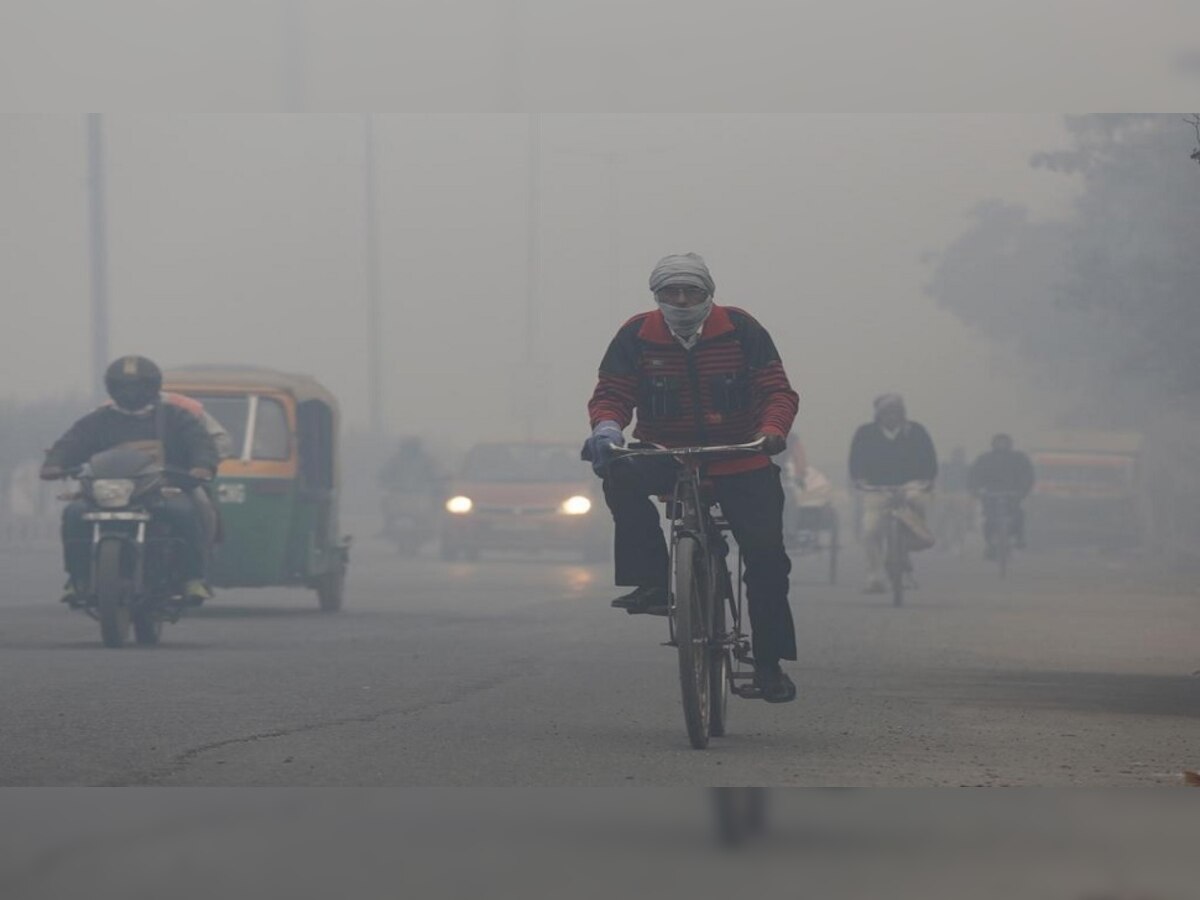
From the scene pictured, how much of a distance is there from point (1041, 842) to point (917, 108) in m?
7.78

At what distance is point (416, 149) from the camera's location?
66.7 ft

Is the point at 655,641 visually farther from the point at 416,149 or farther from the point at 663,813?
the point at 663,813

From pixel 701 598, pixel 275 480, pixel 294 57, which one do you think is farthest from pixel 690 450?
pixel 275 480

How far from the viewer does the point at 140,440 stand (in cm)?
1633

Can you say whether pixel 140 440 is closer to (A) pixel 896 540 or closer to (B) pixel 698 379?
(A) pixel 896 540

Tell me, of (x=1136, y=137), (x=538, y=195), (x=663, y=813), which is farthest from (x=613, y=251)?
(x=663, y=813)

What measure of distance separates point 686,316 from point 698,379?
29 cm

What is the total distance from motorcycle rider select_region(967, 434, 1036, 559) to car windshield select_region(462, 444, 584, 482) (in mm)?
3197

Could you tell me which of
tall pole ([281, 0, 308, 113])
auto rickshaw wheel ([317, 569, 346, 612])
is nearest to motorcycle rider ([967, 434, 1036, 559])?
auto rickshaw wheel ([317, 569, 346, 612])

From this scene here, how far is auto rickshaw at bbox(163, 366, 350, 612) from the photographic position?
19.1 metres

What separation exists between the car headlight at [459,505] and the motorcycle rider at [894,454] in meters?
3.83

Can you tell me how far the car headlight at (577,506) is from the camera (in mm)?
23078

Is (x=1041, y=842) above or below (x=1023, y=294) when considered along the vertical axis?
below

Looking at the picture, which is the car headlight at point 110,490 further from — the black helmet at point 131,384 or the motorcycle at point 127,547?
the black helmet at point 131,384
